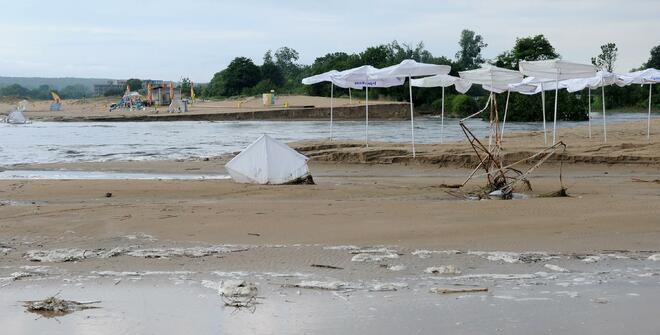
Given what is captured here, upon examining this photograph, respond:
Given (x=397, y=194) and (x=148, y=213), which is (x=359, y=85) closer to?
(x=397, y=194)

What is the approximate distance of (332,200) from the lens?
1294 centimetres

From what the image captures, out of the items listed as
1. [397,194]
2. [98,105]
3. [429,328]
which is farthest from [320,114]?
[429,328]

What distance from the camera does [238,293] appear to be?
6531mm

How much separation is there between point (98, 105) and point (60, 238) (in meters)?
86.4

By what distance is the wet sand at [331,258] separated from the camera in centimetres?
589

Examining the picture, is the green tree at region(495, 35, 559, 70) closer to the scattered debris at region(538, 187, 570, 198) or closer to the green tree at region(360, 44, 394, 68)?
the green tree at region(360, 44, 394, 68)

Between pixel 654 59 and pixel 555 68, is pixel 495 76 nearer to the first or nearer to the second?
pixel 555 68

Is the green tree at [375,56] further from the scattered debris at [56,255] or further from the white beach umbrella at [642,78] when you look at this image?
the scattered debris at [56,255]

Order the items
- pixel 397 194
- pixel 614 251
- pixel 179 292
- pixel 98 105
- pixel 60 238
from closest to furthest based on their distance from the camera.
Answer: pixel 179 292, pixel 614 251, pixel 60 238, pixel 397 194, pixel 98 105

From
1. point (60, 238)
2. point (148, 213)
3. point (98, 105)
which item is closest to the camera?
point (60, 238)

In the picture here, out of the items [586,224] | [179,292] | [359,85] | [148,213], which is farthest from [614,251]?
[359,85]

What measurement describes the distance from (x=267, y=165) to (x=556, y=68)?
24.2 ft

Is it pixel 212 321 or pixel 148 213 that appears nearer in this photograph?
pixel 212 321

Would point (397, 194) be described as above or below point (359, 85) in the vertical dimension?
below
